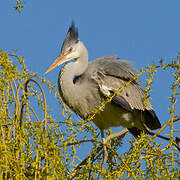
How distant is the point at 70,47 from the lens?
439cm

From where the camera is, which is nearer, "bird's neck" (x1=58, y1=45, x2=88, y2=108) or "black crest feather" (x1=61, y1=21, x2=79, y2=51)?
"bird's neck" (x1=58, y1=45, x2=88, y2=108)

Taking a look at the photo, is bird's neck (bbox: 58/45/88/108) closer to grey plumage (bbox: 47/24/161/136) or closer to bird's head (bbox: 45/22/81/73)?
grey plumage (bbox: 47/24/161/136)

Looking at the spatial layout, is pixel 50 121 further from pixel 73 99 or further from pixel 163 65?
pixel 73 99

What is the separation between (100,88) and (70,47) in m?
0.64

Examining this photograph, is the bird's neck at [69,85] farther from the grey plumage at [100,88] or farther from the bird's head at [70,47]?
the bird's head at [70,47]

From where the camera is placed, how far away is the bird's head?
14.1ft

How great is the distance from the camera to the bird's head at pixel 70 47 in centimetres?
430

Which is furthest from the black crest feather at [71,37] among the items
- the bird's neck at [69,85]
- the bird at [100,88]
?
the bird's neck at [69,85]

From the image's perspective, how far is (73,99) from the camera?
4.11 meters

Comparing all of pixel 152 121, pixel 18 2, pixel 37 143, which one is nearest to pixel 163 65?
pixel 37 143

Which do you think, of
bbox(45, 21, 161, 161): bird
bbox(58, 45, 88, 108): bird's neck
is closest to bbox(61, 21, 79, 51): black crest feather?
bbox(45, 21, 161, 161): bird

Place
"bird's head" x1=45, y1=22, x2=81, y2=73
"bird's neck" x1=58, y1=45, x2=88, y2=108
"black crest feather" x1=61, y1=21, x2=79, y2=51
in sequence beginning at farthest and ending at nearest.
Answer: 1. "black crest feather" x1=61, y1=21, x2=79, y2=51
2. "bird's head" x1=45, y1=22, x2=81, y2=73
3. "bird's neck" x1=58, y1=45, x2=88, y2=108

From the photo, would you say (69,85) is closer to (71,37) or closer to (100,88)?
(100,88)

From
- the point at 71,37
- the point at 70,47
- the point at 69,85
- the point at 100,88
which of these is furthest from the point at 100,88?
the point at 71,37
